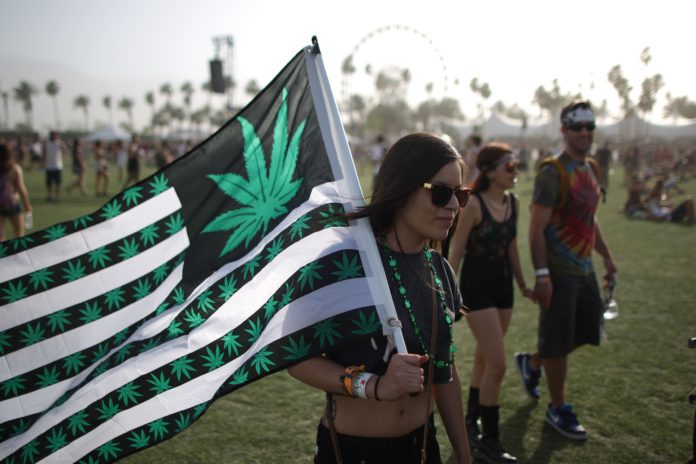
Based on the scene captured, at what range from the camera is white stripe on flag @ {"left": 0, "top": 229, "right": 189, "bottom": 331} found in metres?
2.44

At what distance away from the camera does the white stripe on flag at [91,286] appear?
2441 millimetres

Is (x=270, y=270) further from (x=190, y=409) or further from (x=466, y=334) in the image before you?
(x=466, y=334)

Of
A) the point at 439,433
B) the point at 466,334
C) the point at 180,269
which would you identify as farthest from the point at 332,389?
the point at 466,334

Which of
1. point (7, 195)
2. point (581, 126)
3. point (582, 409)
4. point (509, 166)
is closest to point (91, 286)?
point (509, 166)

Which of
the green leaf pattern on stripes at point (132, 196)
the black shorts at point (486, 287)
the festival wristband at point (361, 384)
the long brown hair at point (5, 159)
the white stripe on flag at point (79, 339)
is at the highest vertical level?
the long brown hair at point (5, 159)

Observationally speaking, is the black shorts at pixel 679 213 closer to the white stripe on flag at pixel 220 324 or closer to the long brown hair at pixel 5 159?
the white stripe on flag at pixel 220 324

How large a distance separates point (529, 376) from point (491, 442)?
48.3 inches

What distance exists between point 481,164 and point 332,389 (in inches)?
108

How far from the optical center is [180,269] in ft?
8.28

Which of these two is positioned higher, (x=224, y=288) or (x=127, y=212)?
(x=127, y=212)

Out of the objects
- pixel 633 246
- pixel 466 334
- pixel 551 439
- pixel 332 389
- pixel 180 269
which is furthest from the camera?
pixel 633 246

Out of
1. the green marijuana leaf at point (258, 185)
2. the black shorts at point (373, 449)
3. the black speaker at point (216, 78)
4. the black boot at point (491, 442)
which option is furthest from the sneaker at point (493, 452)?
the black speaker at point (216, 78)

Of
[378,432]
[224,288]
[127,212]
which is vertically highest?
[127,212]

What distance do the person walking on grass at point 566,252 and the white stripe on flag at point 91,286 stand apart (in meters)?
2.79
